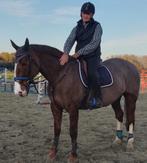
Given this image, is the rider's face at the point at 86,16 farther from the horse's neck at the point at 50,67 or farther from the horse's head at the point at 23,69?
the horse's head at the point at 23,69

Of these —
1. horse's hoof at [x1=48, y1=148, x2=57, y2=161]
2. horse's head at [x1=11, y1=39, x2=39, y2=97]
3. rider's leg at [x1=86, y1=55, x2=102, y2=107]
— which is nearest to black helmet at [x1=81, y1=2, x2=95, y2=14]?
rider's leg at [x1=86, y1=55, x2=102, y2=107]

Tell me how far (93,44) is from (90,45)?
0.18 feet

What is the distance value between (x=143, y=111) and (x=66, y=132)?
4810mm

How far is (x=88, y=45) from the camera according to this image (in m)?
5.50

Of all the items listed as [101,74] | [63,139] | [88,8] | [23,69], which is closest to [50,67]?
[23,69]

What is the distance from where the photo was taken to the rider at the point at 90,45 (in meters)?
5.53

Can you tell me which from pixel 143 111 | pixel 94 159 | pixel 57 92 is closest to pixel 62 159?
pixel 94 159

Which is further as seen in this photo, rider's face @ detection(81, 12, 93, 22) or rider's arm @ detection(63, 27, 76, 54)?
rider's arm @ detection(63, 27, 76, 54)

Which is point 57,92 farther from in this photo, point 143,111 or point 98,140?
point 143,111

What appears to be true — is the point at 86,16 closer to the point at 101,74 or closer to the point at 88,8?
the point at 88,8

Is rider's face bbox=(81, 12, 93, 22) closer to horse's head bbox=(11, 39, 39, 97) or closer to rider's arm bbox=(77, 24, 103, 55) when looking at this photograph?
rider's arm bbox=(77, 24, 103, 55)

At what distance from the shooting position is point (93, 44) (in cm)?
552

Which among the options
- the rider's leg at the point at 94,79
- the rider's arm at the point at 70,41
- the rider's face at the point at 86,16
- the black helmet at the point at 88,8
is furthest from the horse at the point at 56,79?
the black helmet at the point at 88,8

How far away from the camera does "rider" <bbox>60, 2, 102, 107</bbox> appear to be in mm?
5527
